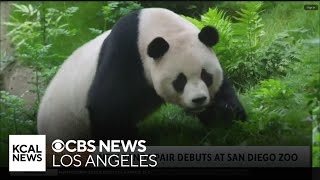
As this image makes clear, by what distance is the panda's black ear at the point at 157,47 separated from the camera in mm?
3395

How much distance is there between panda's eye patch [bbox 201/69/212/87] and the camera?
3.40 meters

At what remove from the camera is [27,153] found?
11.7ft

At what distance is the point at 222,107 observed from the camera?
3605mm

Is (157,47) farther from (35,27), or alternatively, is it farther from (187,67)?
(35,27)

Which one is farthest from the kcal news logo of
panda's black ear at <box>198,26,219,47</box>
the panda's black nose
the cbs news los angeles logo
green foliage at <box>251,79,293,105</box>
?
green foliage at <box>251,79,293,105</box>

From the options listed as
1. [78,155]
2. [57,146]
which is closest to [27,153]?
[57,146]

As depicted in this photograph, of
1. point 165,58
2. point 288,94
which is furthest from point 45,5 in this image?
point 288,94

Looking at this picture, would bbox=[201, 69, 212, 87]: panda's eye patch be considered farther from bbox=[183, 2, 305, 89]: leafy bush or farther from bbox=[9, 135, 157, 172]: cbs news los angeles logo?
bbox=[9, 135, 157, 172]: cbs news los angeles logo

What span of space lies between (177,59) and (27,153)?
0.90 meters

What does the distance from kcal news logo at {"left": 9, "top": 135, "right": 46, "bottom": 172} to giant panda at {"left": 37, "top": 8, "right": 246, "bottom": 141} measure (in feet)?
0.34

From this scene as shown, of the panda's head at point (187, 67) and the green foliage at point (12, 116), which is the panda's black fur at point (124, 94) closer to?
the panda's head at point (187, 67)

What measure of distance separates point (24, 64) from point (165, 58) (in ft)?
3.14

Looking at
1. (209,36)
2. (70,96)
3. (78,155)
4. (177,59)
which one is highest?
(209,36)

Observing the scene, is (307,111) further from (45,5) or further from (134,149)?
(45,5)
